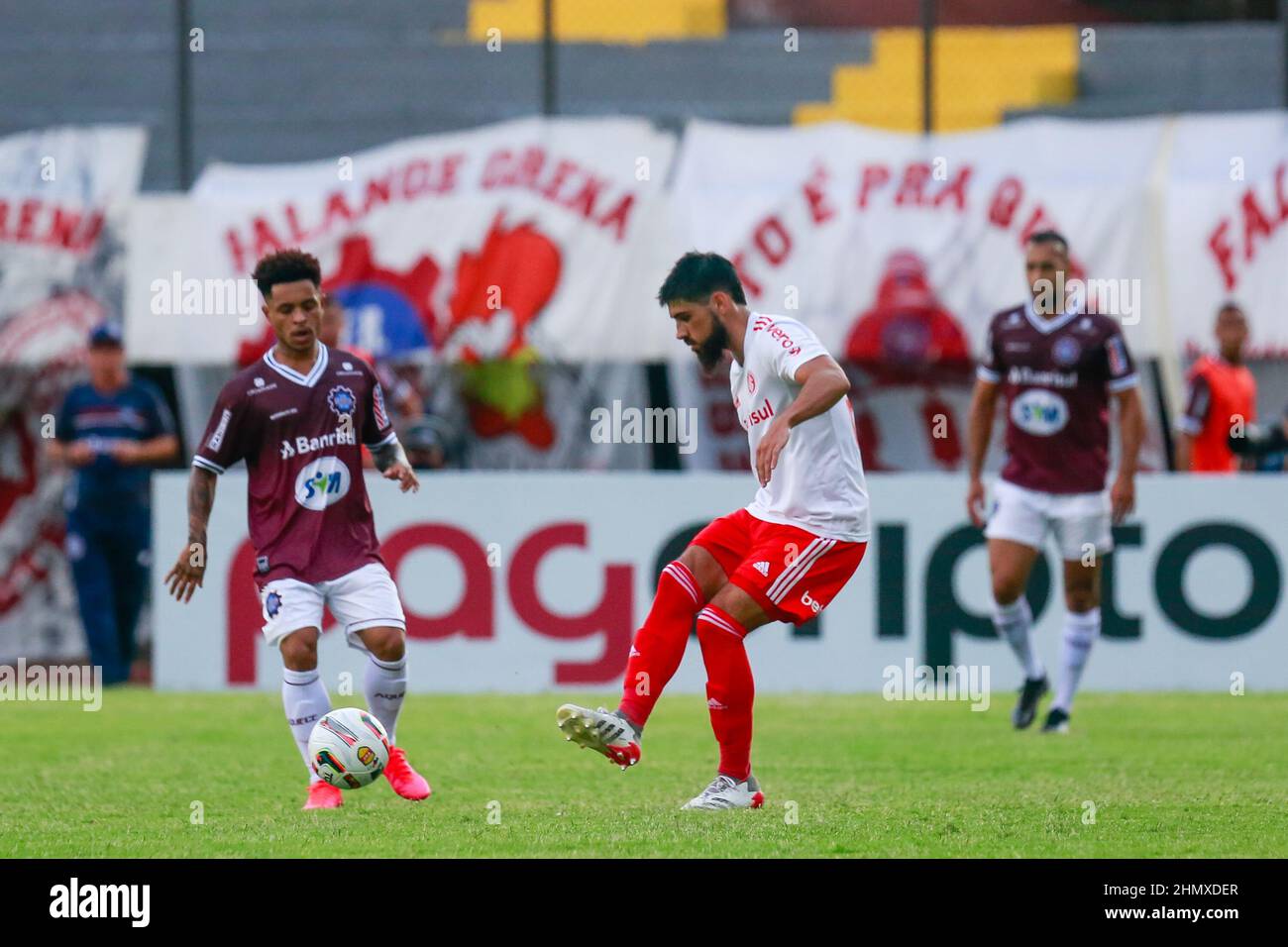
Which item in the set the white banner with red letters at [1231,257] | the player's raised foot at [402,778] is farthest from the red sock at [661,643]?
the white banner with red letters at [1231,257]

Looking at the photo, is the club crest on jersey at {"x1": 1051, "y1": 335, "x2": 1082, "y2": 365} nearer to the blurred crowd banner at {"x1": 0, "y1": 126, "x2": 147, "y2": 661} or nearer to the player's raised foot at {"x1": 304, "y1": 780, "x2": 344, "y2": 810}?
the player's raised foot at {"x1": 304, "y1": 780, "x2": 344, "y2": 810}

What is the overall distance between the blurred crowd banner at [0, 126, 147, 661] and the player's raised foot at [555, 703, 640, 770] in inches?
347

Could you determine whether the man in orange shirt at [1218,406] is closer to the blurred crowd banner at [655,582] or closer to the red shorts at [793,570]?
the blurred crowd banner at [655,582]

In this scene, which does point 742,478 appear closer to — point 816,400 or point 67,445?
point 67,445

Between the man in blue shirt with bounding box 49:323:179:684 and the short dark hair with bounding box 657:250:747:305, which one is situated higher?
the short dark hair with bounding box 657:250:747:305

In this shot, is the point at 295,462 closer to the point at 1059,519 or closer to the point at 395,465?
the point at 395,465

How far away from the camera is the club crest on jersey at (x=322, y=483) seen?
7680 mm

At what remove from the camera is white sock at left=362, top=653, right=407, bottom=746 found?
7.78 meters

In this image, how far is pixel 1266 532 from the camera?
12.2 meters

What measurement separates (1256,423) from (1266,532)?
Answer: 6.97 ft

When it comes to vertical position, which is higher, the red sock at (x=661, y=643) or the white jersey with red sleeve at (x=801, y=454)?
the white jersey with red sleeve at (x=801, y=454)

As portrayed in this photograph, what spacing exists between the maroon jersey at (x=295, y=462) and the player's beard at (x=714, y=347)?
1.30 m
